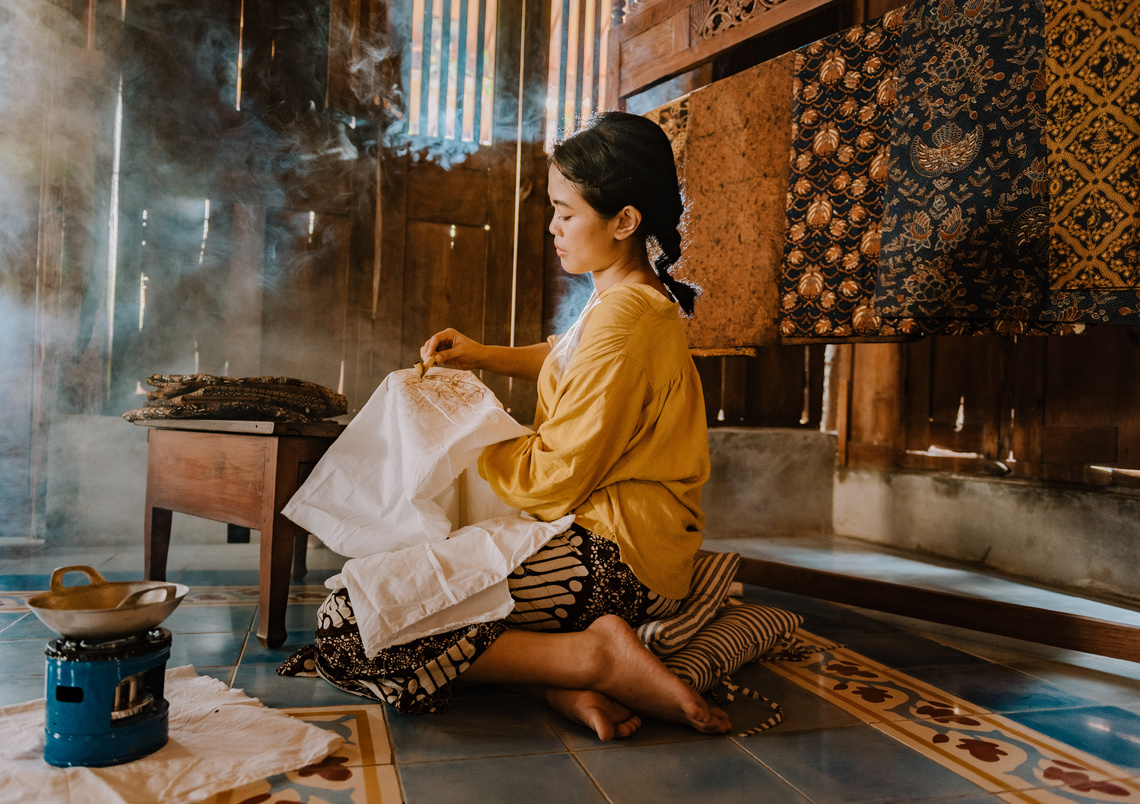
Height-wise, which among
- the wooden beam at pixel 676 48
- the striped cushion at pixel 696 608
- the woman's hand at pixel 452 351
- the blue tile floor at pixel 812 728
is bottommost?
Result: the blue tile floor at pixel 812 728

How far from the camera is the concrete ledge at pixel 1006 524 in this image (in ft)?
11.2

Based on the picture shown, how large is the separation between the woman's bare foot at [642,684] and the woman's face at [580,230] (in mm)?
937

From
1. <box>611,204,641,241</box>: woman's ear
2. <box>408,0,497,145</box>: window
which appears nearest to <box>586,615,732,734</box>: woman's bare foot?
<box>611,204,641,241</box>: woman's ear

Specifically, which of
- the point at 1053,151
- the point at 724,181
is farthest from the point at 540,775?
the point at 724,181

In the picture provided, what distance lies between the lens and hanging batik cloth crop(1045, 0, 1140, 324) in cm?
230

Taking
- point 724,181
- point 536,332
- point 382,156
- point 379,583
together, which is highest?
point 382,156

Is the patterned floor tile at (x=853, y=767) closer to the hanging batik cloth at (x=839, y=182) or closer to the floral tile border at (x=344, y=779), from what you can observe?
the floral tile border at (x=344, y=779)

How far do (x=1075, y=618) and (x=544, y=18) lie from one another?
3.79 m

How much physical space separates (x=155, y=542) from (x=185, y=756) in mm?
1445

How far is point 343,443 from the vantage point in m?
2.13

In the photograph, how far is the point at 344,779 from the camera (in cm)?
145

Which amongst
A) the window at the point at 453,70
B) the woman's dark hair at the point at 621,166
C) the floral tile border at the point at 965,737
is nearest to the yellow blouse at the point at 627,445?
the woman's dark hair at the point at 621,166

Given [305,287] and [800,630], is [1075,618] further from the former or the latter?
[305,287]

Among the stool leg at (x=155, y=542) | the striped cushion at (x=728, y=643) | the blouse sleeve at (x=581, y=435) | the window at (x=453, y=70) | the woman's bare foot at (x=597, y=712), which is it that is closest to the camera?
the woman's bare foot at (x=597, y=712)
